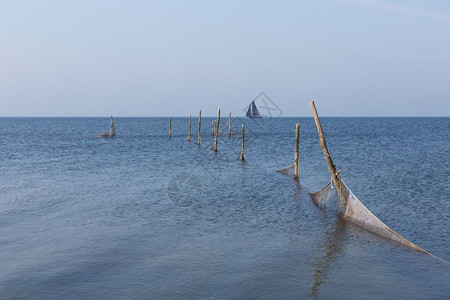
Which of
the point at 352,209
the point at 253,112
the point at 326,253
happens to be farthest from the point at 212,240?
the point at 253,112

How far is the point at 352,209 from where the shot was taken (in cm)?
1547

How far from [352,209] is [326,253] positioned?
3.74m

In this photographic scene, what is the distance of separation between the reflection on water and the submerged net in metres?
0.61

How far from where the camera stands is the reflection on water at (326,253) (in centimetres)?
1028

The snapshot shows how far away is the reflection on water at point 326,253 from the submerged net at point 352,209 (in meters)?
0.61

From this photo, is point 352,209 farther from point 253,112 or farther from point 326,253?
point 253,112

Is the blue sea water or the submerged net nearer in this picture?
the blue sea water

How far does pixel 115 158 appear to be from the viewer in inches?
1501

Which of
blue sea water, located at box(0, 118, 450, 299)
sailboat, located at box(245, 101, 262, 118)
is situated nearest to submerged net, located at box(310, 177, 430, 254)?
blue sea water, located at box(0, 118, 450, 299)

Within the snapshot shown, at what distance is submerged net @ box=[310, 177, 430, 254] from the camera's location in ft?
43.4

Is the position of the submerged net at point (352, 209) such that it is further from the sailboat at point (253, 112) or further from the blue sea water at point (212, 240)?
the sailboat at point (253, 112)

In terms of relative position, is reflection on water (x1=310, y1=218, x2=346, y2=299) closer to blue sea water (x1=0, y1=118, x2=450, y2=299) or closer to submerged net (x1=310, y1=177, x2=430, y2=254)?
blue sea water (x1=0, y1=118, x2=450, y2=299)

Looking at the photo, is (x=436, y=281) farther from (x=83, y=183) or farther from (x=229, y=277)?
(x=83, y=183)

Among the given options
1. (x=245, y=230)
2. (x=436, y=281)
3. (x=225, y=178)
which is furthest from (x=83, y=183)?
(x=436, y=281)
